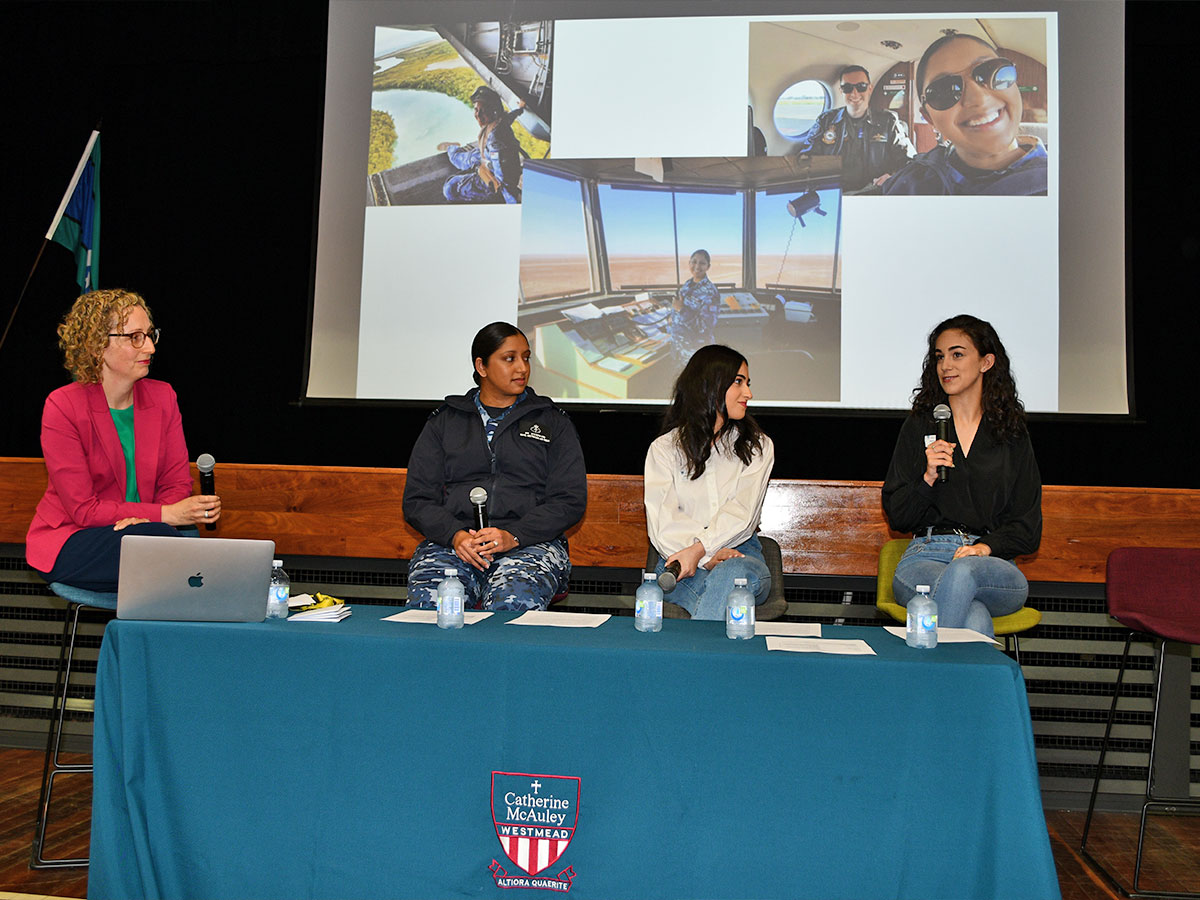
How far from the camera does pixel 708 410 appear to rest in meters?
3.07

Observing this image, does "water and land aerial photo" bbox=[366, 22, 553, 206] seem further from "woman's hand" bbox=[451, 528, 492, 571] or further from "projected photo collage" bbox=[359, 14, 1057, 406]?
"woman's hand" bbox=[451, 528, 492, 571]

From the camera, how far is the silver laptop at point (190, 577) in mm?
1972

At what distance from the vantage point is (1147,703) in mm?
3426

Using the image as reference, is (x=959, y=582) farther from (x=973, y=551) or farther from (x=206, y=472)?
(x=206, y=472)

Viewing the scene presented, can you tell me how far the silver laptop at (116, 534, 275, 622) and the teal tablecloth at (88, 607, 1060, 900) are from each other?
0.16 feet

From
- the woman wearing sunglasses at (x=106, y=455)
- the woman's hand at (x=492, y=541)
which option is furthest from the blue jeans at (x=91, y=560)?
the woman's hand at (x=492, y=541)

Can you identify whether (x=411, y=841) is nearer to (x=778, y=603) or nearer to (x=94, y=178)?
(x=778, y=603)

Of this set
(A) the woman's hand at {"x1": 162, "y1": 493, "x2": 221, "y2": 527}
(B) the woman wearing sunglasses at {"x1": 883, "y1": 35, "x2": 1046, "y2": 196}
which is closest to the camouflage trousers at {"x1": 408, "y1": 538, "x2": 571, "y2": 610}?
(A) the woman's hand at {"x1": 162, "y1": 493, "x2": 221, "y2": 527}

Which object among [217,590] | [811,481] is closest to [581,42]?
[811,481]

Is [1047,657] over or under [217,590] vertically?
under

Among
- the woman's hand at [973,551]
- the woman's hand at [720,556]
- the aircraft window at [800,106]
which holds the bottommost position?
the woman's hand at [720,556]

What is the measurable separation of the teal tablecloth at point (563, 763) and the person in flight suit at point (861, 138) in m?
2.58

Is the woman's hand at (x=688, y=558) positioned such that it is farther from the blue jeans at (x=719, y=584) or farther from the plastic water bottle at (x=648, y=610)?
the plastic water bottle at (x=648, y=610)

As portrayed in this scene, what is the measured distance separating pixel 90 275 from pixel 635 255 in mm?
2483
